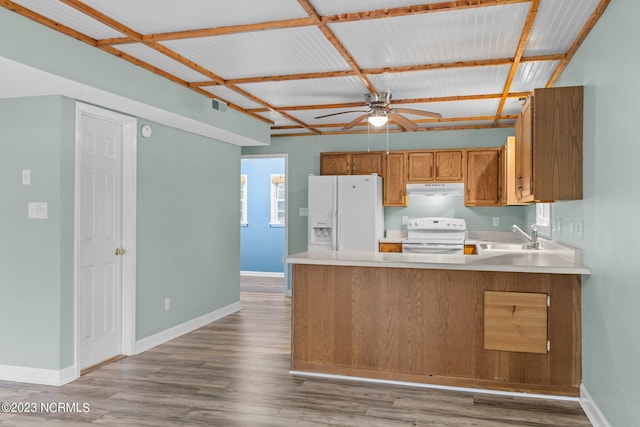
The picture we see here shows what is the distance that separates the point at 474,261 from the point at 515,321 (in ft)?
1.63

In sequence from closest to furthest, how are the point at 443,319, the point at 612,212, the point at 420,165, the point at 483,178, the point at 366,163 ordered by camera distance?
the point at 612,212, the point at 443,319, the point at 483,178, the point at 420,165, the point at 366,163

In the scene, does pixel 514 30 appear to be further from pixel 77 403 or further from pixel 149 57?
pixel 77 403

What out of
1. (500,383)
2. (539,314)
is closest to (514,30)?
(539,314)

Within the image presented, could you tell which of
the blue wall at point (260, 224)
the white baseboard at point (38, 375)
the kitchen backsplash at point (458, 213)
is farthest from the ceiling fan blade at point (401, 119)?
the blue wall at point (260, 224)

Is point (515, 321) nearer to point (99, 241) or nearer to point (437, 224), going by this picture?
point (437, 224)

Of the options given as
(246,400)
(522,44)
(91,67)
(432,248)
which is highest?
(522,44)

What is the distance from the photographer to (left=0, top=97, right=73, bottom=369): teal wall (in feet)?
12.5

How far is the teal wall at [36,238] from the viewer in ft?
12.5

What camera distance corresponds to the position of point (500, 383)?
3645mm

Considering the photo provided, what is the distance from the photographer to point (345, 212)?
6797 millimetres

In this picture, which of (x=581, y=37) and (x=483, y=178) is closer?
(x=581, y=37)

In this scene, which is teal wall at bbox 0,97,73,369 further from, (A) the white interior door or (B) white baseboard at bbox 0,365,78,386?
(A) the white interior door

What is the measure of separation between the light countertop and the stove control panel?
2346 mm

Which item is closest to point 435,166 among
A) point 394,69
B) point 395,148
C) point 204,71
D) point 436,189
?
point 436,189
